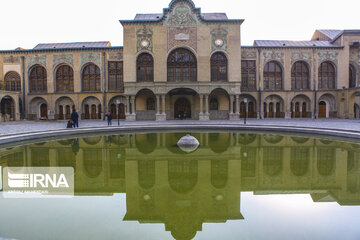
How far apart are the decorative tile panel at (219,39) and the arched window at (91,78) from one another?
15746 mm

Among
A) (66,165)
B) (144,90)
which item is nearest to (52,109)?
(144,90)

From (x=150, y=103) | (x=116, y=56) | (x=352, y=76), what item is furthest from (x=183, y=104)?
(x=352, y=76)

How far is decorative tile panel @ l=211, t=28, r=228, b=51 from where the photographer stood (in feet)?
81.1

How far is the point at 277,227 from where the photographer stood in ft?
10.5

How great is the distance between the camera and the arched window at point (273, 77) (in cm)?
2828

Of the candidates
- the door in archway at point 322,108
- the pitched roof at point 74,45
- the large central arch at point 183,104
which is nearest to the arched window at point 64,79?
the pitched roof at point 74,45

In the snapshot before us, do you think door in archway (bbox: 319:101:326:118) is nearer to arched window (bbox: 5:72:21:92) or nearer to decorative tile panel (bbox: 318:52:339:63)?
decorative tile panel (bbox: 318:52:339:63)

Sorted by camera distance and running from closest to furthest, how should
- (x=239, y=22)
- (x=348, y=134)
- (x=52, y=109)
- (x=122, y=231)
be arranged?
1. (x=122, y=231)
2. (x=348, y=134)
3. (x=239, y=22)
4. (x=52, y=109)

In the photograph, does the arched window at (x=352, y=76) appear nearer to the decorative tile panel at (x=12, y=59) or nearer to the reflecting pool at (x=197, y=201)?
the reflecting pool at (x=197, y=201)

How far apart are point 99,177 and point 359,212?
5.51 meters

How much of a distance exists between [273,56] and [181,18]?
13259 millimetres

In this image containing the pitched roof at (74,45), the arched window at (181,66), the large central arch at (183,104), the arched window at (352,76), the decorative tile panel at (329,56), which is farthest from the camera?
the pitched roof at (74,45)

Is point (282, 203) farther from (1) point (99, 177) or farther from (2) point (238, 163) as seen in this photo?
(1) point (99, 177)

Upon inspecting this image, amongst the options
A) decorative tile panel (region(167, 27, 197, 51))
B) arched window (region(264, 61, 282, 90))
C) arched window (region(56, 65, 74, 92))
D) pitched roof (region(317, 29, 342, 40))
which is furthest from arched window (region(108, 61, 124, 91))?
pitched roof (region(317, 29, 342, 40))
